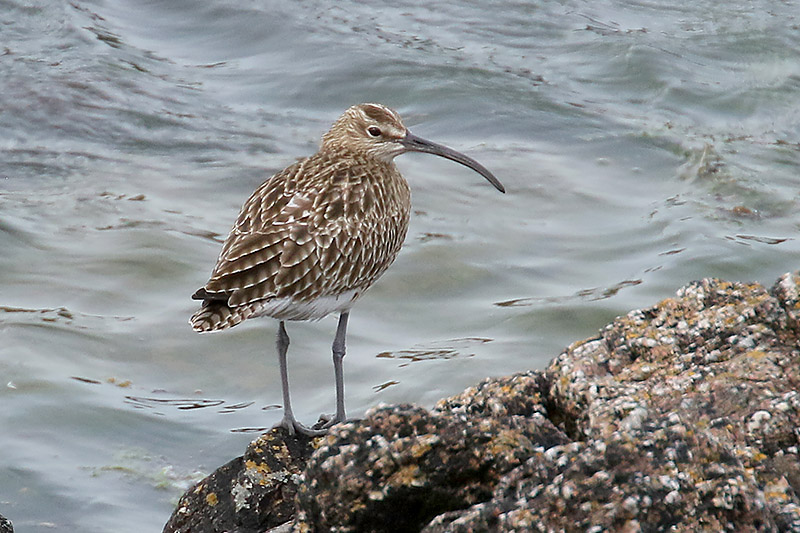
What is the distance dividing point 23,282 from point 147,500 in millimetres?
3590

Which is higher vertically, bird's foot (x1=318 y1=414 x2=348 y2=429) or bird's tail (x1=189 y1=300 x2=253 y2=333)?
bird's tail (x1=189 y1=300 x2=253 y2=333)

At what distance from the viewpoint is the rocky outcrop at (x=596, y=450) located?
336 centimetres

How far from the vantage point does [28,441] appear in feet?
24.9

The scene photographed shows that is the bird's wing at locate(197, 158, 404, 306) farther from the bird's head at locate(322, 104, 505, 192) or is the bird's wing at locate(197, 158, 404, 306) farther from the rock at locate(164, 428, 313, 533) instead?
the rock at locate(164, 428, 313, 533)

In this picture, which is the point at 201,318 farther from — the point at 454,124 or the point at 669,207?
the point at 454,124

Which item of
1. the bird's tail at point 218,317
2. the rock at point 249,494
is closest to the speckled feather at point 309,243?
the bird's tail at point 218,317

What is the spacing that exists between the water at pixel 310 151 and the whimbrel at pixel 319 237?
5.67ft

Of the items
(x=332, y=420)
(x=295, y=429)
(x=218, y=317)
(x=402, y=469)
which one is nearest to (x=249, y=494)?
(x=295, y=429)

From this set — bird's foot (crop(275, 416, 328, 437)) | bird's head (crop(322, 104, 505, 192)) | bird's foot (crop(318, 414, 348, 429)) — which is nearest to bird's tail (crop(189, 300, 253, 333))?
bird's foot (crop(275, 416, 328, 437))

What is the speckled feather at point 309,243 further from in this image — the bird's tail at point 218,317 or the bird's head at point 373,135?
the bird's head at point 373,135

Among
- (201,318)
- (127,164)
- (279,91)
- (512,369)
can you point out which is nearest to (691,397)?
(201,318)

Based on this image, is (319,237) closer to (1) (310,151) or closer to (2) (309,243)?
(2) (309,243)

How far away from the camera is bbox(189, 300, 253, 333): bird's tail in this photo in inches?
224

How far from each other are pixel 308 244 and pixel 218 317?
616mm
